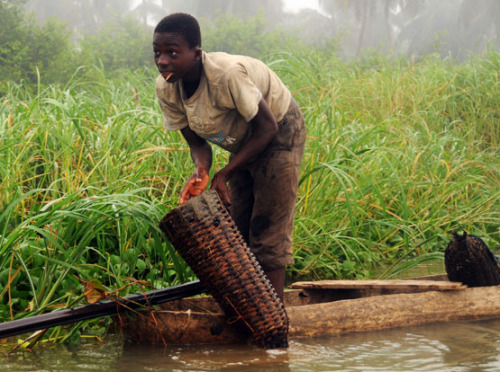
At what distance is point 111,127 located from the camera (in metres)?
4.89

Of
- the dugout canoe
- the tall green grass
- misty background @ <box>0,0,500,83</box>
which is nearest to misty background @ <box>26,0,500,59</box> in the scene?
misty background @ <box>0,0,500,83</box>

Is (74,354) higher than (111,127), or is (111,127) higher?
(111,127)

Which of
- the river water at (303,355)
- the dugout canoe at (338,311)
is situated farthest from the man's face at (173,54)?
the river water at (303,355)

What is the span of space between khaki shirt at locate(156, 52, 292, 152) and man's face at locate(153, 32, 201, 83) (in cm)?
9

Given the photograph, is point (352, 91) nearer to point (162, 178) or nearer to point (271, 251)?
point (162, 178)

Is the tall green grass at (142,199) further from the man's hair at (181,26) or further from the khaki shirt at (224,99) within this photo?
the man's hair at (181,26)

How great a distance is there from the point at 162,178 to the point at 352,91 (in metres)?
3.82

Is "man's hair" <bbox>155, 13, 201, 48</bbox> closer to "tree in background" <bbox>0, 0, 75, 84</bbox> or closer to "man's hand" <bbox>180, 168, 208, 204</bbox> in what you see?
"man's hand" <bbox>180, 168, 208, 204</bbox>

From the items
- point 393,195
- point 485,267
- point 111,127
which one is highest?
point 111,127

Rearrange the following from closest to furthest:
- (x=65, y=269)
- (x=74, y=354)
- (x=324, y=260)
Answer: (x=74, y=354)
(x=65, y=269)
(x=324, y=260)

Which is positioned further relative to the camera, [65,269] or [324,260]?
[324,260]

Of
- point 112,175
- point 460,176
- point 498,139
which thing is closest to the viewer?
point 112,175

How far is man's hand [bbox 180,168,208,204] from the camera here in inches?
128

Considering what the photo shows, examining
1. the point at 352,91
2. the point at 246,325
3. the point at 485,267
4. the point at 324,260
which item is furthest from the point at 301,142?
the point at 352,91
